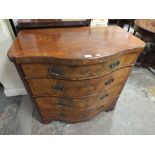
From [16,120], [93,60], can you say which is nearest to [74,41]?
[93,60]

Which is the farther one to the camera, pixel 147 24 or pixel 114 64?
pixel 147 24

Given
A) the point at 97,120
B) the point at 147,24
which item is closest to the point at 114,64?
the point at 97,120

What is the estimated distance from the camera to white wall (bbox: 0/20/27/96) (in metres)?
1.10

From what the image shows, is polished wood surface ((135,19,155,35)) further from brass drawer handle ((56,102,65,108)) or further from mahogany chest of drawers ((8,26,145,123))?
brass drawer handle ((56,102,65,108))

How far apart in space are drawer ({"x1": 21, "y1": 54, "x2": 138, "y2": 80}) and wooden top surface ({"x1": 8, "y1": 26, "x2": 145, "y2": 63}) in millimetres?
66

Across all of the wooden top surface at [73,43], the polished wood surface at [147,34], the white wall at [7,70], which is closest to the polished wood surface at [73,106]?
the wooden top surface at [73,43]

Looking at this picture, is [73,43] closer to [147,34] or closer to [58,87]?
[58,87]

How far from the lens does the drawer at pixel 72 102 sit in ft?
3.37

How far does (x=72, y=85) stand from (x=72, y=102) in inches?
7.6

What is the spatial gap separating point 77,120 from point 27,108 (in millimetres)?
565

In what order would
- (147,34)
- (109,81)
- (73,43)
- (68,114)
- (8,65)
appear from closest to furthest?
(73,43) → (109,81) → (68,114) → (8,65) → (147,34)

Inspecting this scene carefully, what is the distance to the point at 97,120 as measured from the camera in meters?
1.39

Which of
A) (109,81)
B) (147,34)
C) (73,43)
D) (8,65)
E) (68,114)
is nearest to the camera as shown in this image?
(73,43)
